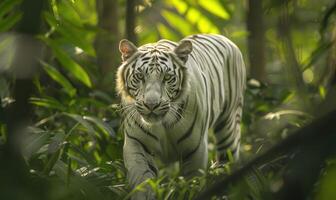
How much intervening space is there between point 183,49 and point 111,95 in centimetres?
206

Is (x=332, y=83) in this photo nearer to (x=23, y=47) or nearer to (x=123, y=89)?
(x=23, y=47)

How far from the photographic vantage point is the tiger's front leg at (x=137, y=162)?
4180 millimetres

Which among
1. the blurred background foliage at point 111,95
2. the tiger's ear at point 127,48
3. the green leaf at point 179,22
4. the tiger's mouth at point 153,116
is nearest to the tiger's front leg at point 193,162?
the blurred background foliage at point 111,95

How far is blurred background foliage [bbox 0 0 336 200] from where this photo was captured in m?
0.70

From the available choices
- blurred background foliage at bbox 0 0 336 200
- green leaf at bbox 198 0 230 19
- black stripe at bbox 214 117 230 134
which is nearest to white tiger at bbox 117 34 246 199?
blurred background foliage at bbox 0 0 336 200

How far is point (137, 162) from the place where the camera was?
4.27 meters

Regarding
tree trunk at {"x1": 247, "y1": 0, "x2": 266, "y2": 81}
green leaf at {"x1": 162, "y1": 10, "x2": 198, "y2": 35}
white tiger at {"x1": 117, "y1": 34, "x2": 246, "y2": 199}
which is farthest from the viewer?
tree trunk at {"x1": 247, "y1": 0, "x2": 266, "y2": 81}

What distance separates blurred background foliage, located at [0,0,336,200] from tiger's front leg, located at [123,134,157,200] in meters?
0.09

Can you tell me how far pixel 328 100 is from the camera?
0.76 metres

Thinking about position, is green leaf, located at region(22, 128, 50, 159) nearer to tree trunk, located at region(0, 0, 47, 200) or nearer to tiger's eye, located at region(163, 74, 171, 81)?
tiger's eye, located at region(163, 74, 171, 81)

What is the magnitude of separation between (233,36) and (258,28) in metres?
0.97

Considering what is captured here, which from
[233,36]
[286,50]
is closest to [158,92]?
[233,36]

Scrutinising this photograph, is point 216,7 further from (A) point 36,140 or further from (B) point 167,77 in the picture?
(A) point 36,140

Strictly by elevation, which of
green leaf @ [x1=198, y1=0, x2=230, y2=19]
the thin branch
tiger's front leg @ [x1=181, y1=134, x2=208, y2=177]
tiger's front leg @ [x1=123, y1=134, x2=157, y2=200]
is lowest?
tiger's front leg @ [x1=181, y1=134, x2=208, y2=177]
